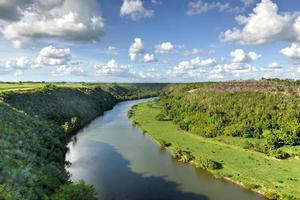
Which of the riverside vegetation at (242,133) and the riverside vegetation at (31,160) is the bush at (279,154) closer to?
the riverside vegetation at (242,133)

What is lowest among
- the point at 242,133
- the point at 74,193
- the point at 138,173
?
the point at 138,173

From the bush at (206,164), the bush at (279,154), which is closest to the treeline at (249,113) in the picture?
the bush at (279,154)

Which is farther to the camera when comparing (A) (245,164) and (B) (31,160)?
(A) (245,164)

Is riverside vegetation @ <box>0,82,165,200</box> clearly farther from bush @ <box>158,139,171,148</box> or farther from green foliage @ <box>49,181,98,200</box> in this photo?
bush @ <box>158,139,171,148</box>

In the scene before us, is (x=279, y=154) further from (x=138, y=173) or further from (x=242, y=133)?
→ (x=138, y=173)

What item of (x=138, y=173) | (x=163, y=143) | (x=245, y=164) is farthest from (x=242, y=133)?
(x=138, y=173)

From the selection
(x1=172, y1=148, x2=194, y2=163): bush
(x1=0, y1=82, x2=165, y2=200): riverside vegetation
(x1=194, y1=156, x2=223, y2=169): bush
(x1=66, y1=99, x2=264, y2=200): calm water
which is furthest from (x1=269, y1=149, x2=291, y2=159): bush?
(x1=0, y1=82, x2=165, y2=200): riverside vegetation
